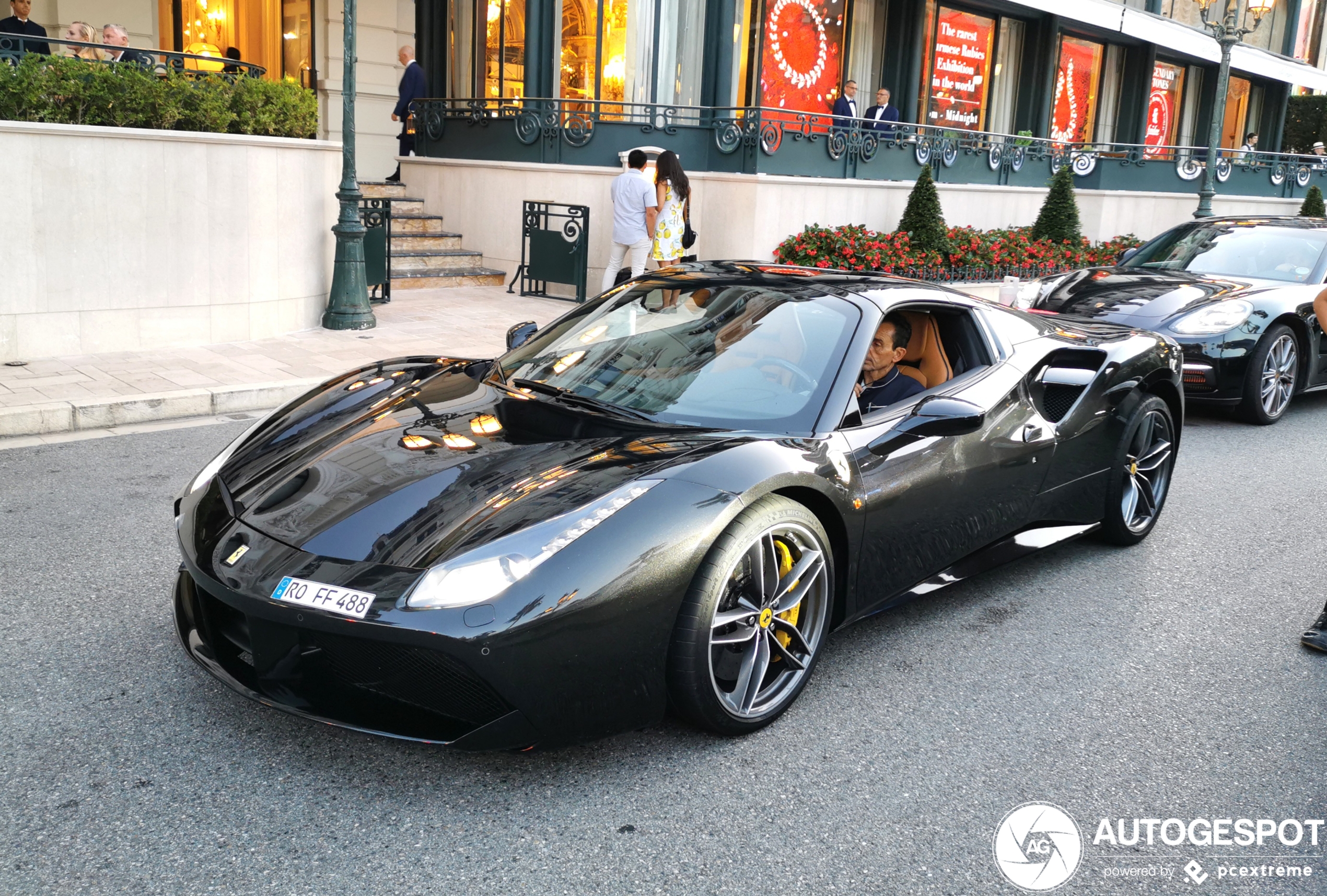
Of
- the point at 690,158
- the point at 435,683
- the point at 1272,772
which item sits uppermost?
the point at 690,158

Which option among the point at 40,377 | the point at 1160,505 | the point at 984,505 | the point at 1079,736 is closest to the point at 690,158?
the point at 40,377

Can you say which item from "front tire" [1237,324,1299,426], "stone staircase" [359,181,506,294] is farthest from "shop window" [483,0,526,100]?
"front tire" [1237,324,1299,426]

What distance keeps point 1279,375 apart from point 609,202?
859 centimetres

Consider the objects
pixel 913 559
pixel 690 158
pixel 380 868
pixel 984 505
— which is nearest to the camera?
pixel 380 868

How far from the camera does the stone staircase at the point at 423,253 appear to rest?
47.9 ft

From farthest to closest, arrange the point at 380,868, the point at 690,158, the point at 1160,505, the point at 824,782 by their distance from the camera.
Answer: the point at 690,158 < the point at 1160,505 < the point at 824,782 < the point at 380,868

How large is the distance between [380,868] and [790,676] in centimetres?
144

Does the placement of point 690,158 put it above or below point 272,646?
above

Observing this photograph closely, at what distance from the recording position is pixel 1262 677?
4.18 metres

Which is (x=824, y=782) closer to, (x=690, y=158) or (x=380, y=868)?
(x=380, y=868)

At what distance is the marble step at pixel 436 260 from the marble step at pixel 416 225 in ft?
1.75

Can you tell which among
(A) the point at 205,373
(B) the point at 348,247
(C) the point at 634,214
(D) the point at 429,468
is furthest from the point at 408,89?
(D) the point at 429,468

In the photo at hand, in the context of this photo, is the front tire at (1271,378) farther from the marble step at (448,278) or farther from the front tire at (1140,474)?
the marble step at (448,278)

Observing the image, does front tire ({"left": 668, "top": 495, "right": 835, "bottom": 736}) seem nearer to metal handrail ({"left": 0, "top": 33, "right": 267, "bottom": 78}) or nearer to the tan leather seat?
the tan leather seat
